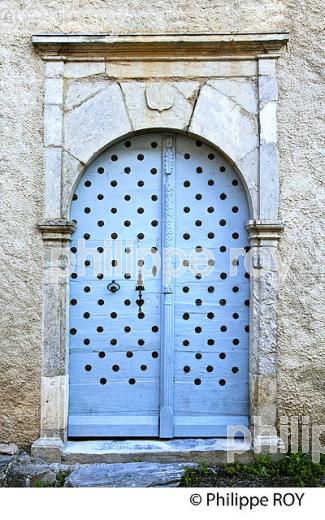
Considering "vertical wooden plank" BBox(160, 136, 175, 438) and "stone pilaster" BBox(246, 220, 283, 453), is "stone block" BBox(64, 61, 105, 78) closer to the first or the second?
"vertical wooden plank" BBox(160, 136, 175, 438)

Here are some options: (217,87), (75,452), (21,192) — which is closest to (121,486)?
(75,452)

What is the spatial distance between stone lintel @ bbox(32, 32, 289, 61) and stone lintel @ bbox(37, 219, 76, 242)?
131cm

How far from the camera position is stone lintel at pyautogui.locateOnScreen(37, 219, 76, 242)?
14.6 ft

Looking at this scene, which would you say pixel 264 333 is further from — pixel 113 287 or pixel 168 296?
pixel 113 287

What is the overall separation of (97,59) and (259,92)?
4.20 ft

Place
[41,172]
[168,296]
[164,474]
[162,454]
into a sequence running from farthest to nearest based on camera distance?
1. [168,296]
2. [41,172]
3. [162,454]
4. [164,474]

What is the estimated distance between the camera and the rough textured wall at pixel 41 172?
4.47 metres

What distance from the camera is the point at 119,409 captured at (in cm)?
465

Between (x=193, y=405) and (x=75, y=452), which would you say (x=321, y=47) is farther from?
(x=75, y=452)

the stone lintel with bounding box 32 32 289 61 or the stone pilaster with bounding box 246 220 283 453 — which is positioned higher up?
the stone lintel with bounding box 32 32 289 61

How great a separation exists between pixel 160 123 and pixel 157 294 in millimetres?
1336

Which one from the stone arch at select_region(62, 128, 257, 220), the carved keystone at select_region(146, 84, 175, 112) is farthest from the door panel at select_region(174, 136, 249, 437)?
the carved keystone at select_region(146, 84, 175, 112)

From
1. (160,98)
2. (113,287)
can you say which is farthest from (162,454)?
(160,98)

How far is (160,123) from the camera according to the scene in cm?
455
